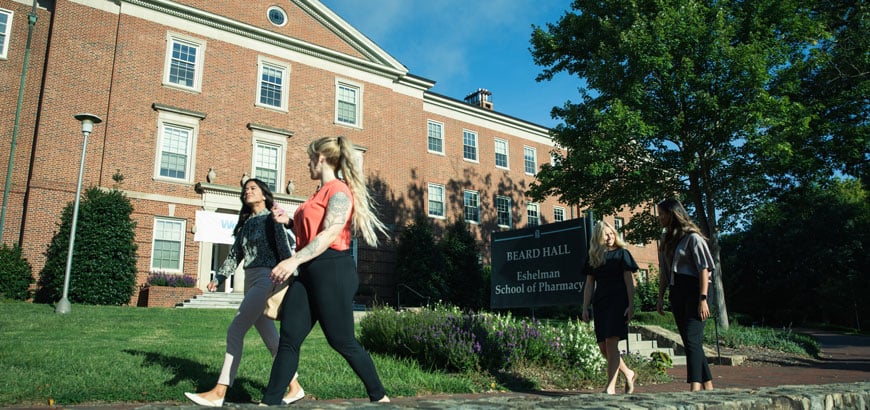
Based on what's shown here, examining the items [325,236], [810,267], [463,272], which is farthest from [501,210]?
[325,236]

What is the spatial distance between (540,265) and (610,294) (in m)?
2.98

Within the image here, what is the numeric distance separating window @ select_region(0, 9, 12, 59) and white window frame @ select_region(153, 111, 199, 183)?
4864 millimetres

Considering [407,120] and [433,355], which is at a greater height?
[407,120]

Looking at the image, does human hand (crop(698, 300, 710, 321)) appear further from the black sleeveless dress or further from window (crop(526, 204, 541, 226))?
window (crop(526, 204, 541, 226))

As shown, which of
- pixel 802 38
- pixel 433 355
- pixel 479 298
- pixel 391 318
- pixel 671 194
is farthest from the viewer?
pixel 479 298

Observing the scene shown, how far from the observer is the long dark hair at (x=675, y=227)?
5.82m

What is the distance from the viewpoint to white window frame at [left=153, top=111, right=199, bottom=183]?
63.1 ft

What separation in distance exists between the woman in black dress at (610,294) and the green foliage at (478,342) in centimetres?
144

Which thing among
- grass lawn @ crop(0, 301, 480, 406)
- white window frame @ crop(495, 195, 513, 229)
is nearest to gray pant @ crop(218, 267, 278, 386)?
grass lawn @ crop(0, 301, 480, 406)

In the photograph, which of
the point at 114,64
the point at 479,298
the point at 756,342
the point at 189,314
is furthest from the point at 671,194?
the point at 114,64

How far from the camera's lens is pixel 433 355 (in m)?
7.52

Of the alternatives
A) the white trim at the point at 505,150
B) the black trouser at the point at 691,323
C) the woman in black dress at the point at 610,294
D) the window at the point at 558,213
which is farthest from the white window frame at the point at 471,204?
the black trouser at the point at 691,323

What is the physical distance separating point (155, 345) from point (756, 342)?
1367 cm

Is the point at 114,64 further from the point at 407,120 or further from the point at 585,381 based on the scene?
the point at 585,381
